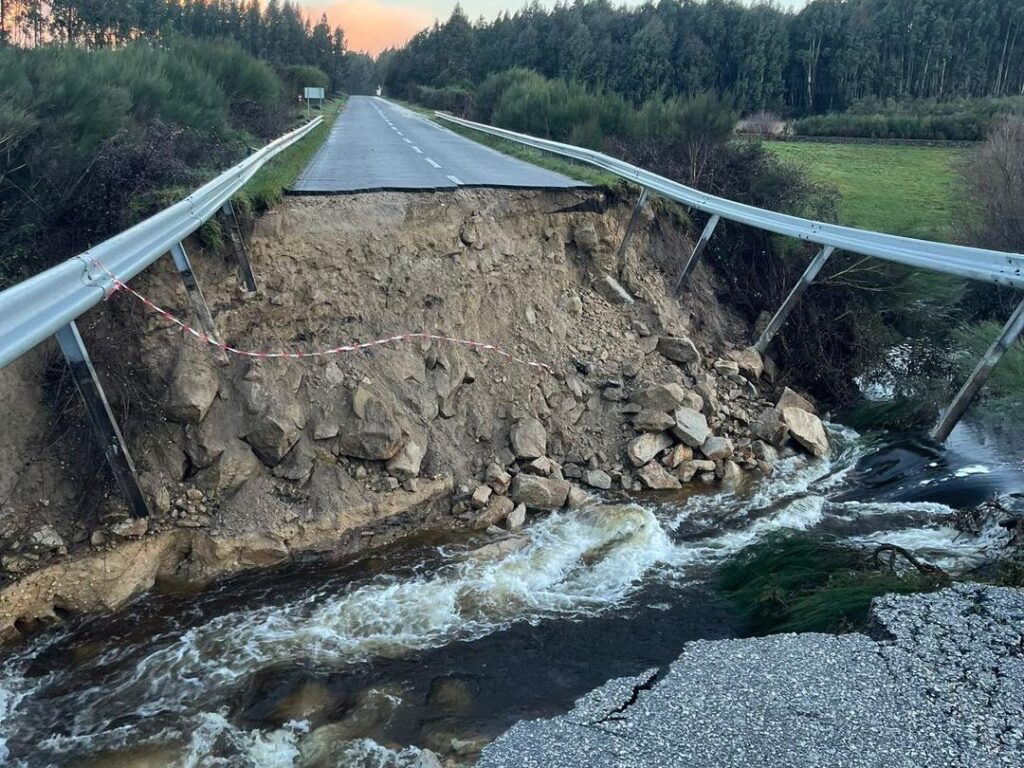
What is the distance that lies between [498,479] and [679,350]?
4074mm

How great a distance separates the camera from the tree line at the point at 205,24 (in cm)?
4116

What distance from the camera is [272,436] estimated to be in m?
8.38

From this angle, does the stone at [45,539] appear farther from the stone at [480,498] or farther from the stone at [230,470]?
the stone at [480,498]

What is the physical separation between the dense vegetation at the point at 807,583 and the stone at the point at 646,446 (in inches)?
85.2

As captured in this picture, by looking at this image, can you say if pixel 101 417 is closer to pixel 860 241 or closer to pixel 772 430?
pixel 772 430

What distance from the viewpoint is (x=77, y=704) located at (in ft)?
19.3

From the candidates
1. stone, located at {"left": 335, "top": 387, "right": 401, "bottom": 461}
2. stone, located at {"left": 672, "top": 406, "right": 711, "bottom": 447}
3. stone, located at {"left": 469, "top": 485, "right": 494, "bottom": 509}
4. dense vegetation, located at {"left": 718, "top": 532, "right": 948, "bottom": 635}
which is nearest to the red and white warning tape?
stone, located at {"left": 335, "top": 387, "right": 401, "bottom": 461}

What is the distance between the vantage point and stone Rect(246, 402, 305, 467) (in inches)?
330

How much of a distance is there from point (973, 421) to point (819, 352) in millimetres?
2439

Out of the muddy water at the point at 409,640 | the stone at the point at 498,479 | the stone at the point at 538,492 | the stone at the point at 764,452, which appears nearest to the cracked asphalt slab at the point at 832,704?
the muddy water at the point at 409,640

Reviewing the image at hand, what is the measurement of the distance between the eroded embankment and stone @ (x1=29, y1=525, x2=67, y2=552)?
0.02 meters

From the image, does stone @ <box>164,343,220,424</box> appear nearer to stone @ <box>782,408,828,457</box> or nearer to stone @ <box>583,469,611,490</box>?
stone @ <box>583,469,611,490</box>

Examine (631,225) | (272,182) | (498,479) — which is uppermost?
(272,182)

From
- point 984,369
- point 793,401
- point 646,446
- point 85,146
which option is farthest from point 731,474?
point 85,146
